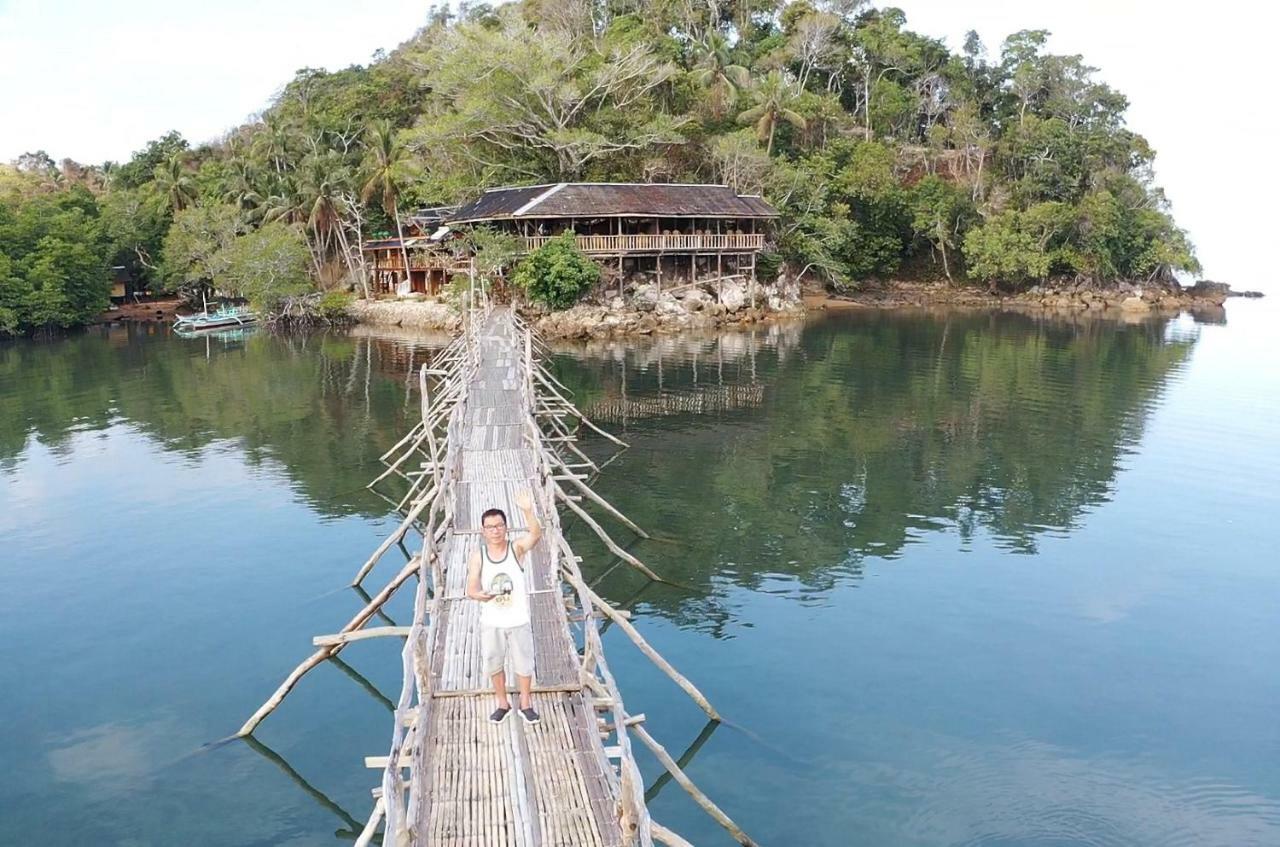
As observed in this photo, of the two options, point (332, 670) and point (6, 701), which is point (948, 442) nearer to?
point (332, 670)

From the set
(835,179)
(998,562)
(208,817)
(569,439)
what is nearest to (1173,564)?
(998,562)

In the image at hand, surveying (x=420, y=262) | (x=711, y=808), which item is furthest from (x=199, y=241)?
(x=711, y=808)

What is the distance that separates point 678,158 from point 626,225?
1138 cm

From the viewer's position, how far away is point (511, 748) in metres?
9.33

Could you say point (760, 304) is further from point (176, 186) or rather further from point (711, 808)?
point (711, 808)

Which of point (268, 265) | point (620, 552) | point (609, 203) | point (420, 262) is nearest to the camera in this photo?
point (620, 552)

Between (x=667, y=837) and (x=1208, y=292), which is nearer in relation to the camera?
(x=667, y=837)

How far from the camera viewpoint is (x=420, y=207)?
67188mm

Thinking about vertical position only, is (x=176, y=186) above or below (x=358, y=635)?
above

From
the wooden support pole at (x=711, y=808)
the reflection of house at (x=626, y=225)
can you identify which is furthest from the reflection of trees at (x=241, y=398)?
the wooden support pole at (x=711, y=808)

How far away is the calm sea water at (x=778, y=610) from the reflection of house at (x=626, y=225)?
59.6ft

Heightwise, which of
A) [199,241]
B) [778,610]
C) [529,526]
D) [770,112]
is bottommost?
[778,610]

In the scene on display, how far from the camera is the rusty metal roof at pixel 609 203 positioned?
167 ft

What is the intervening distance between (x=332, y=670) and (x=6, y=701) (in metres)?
4.93
